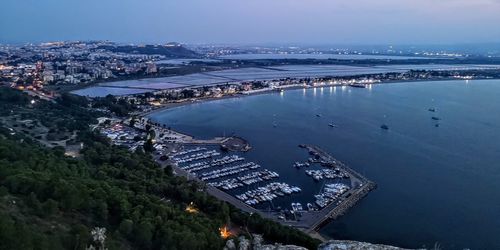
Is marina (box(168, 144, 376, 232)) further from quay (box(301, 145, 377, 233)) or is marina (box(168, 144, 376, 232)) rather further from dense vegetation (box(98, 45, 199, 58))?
dense vegetation (box(98, 45, 199, 58))

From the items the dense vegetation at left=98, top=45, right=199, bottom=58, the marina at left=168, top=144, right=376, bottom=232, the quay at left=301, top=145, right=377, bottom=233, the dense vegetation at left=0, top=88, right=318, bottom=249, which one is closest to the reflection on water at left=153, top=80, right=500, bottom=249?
the quay at left=301, top=145, right=377, bottom=233

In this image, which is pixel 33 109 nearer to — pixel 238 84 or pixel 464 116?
pixel 238 84

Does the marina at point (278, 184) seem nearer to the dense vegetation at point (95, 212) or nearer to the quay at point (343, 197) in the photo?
the quay at point (343, 197)

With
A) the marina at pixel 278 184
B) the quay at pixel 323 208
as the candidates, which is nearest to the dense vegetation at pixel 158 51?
the marina at pixel 278 184

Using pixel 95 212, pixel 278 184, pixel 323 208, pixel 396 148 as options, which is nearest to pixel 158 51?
pixel 396 148

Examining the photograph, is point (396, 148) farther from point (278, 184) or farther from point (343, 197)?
point (278, 184)

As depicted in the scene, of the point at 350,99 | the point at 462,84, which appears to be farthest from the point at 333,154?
the point at 462,84

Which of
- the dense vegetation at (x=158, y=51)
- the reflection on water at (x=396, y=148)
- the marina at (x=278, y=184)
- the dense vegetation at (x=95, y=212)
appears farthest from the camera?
the dense vegetation at (x=158, y=51)

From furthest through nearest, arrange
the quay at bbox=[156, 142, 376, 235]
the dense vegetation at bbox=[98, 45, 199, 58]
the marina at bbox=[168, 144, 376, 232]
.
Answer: the dense vegetation at bbox=[98, 45, 199, 58] < the marina at bbox=[168, 144, 376, 232] < the quay at bbox=[156, 142, 376, 235]

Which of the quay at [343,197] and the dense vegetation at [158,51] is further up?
the dense vegetation at [158,51]
